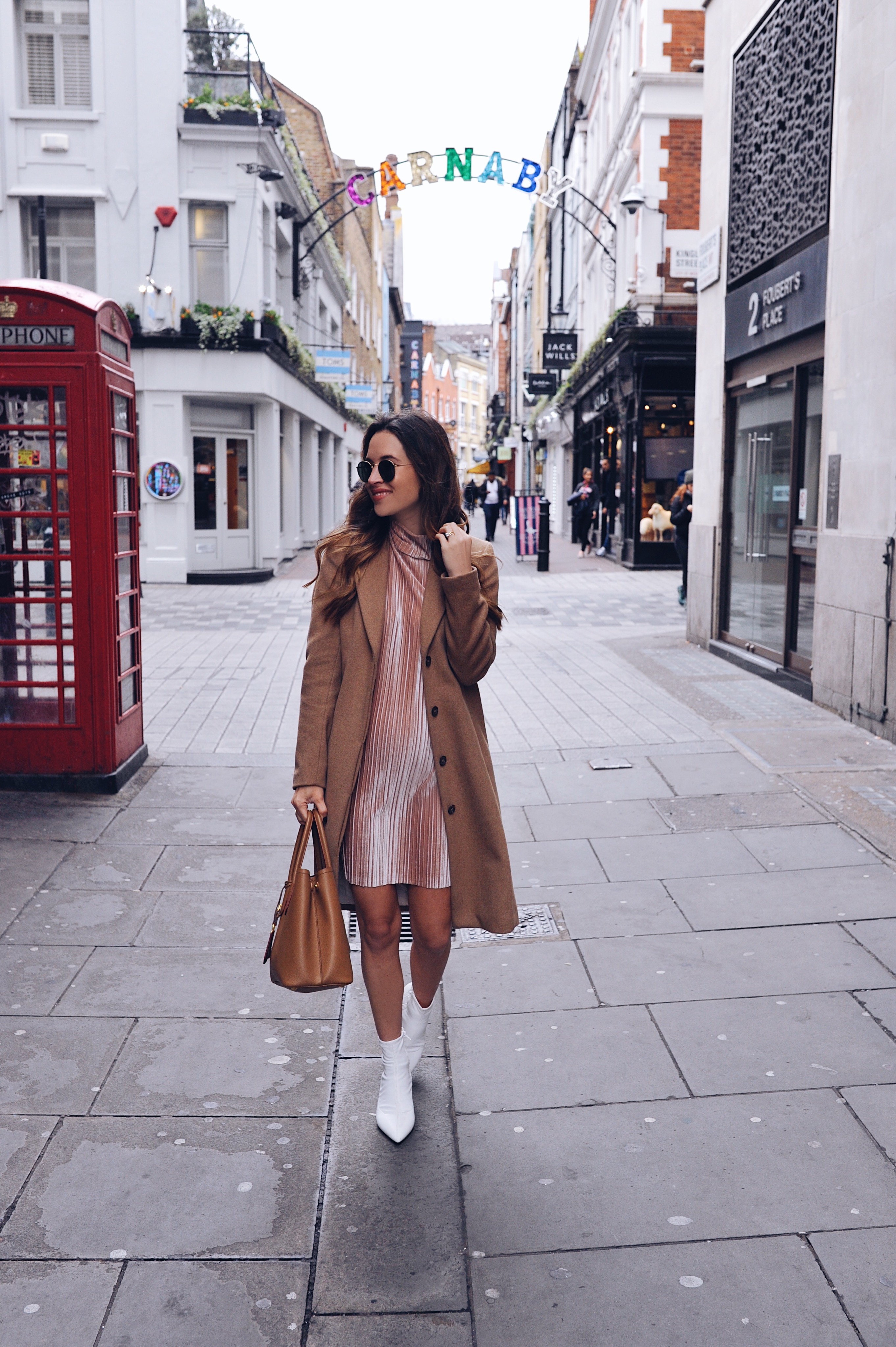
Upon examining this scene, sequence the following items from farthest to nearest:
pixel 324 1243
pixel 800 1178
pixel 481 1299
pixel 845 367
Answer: pixel 845 367
pixel 800 1178
pixel 324 1243
pixel 481 1299

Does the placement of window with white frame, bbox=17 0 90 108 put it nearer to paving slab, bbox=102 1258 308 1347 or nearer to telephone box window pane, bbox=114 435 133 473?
telephone box window pane, bbox=114 435 133 473

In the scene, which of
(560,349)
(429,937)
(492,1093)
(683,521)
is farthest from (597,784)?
(560,349)

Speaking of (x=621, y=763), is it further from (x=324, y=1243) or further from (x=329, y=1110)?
(x=324, y=1243)

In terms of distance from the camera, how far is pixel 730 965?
4.30 metres

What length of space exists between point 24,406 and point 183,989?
3.50 m

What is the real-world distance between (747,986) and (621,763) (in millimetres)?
3166

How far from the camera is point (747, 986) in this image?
13.5 feet

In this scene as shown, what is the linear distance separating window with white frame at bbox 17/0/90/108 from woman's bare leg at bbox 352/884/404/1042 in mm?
20364

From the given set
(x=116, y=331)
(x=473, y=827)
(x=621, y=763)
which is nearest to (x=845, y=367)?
(x=621, y=763)

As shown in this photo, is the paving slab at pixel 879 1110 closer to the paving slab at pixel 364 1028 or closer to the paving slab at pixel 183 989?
the paving slab at pixel 364 1028

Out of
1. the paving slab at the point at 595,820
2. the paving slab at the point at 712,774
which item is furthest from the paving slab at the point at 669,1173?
the paving slab at the point at 712,774

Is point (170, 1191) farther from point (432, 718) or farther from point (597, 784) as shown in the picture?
point (597, 784)

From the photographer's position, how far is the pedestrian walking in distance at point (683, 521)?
609 inches

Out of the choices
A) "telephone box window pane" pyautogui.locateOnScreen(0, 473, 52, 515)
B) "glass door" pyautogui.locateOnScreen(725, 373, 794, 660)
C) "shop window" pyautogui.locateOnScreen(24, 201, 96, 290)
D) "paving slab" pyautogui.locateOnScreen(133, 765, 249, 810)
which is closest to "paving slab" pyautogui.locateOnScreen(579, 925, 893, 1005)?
"paving slab" pyautogui.locateOnScreen(133, 765, 249, 810)
